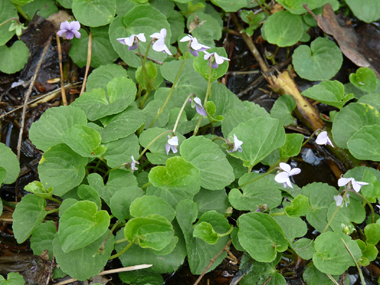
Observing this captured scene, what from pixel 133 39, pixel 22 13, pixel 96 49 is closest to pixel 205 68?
pixel 133 39

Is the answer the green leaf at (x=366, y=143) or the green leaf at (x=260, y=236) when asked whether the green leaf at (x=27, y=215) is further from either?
the green leaf at (x=366, y=143)

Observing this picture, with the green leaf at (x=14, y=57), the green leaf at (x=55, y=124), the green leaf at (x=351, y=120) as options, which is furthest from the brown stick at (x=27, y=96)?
the green leaf at (x=351, y=120)

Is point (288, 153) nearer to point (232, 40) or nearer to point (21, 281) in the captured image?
point (232, 40)

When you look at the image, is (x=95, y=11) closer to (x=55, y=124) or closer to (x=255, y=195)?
(x=55, y=124)

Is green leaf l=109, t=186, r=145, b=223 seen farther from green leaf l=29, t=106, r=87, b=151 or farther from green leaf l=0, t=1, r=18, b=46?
green leaf l=0, t=1, r=18, b=46

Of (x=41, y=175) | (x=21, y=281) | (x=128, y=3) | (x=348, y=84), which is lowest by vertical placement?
(x=21, y=281)

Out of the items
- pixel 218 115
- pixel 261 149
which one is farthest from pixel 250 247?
pixel 218 115
